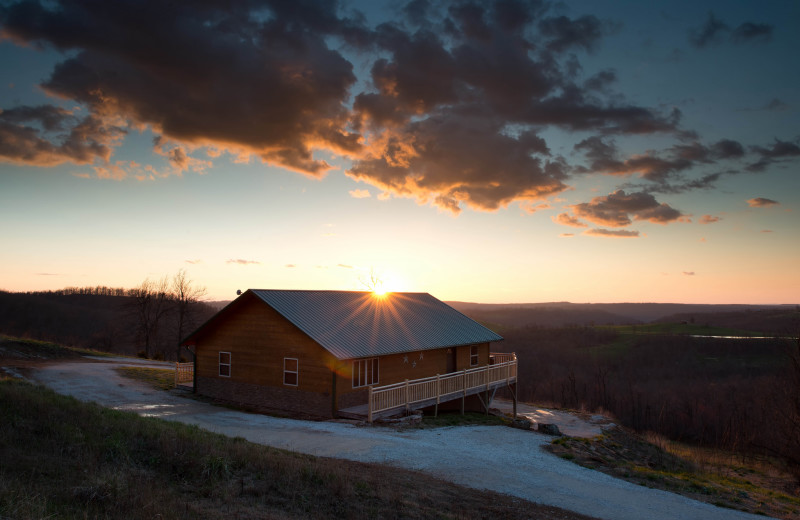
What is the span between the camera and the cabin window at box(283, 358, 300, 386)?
2038 cm

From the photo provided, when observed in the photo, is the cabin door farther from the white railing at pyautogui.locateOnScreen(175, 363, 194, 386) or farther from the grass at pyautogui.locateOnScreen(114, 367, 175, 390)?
the grass at pyautogui.locateOnScreen(114, 367, 175, 390)

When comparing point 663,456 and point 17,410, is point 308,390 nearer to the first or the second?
point 17,410

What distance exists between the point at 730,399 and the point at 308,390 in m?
51.7

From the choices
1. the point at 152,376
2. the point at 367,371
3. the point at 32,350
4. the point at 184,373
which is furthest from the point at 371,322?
the point at 32,350

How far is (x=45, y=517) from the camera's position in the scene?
5.25 meters

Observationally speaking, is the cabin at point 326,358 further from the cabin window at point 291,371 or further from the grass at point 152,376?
the grass at point 152,376

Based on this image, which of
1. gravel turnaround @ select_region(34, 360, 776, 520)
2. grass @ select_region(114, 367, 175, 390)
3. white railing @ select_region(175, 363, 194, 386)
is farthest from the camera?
grass @ select_region(114, 367, 175, 390)

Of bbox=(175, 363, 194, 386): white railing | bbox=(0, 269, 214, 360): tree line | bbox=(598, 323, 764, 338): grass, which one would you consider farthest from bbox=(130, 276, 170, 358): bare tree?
bbox=(598, 323, 764, 338): grass

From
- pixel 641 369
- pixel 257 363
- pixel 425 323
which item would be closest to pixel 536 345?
pixel 641 369

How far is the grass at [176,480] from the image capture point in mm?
6582

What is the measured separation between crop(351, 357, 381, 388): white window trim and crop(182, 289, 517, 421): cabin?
0.04 metres

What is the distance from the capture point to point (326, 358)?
1955 cm

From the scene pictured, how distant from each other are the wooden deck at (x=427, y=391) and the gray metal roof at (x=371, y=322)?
1782 mm

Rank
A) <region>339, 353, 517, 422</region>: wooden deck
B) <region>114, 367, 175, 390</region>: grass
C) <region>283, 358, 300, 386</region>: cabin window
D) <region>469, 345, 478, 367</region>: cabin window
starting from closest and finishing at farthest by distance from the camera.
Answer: <region>339, 353, 517, 422</region>: wooden deck
<region>283, 358, 300, 386</region>: cabin window
<region>114, 367, 175, 390</region>: grass
<region>469, 345, 478, 367</region>: cabin window
